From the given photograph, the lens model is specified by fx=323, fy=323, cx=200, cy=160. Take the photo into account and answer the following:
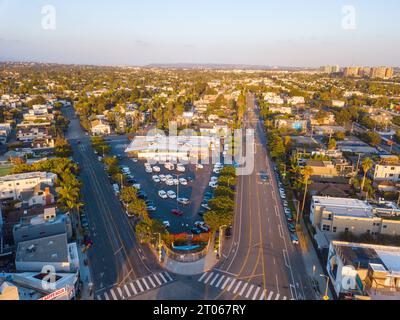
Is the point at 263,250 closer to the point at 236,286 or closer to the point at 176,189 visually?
the point at 236,286

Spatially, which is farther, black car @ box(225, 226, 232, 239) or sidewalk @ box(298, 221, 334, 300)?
black car @ box(225, 226, 232, 239)

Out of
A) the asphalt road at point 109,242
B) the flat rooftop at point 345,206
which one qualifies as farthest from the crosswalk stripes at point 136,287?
the flat rooftop at point 345,206

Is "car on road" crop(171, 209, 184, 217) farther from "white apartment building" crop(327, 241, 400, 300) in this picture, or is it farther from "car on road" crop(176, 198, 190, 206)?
"white apartment building" crop(327, 241, 400, 300)

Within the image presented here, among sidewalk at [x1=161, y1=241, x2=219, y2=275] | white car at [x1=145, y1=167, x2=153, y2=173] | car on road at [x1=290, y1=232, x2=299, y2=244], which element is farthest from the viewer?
white car at [x1=145, y1=167, x2=153, y2=173]

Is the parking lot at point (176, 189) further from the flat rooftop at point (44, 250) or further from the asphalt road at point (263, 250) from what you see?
the flat rooftop at point (44, 250)

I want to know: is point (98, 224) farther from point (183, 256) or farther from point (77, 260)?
point (183, 256)

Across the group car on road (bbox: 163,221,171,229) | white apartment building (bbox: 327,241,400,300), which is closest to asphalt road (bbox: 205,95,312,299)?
white apartment building (bbox: 327,241,400,300)

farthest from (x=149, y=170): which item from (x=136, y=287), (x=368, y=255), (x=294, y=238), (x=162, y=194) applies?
(x=368, y=255)
